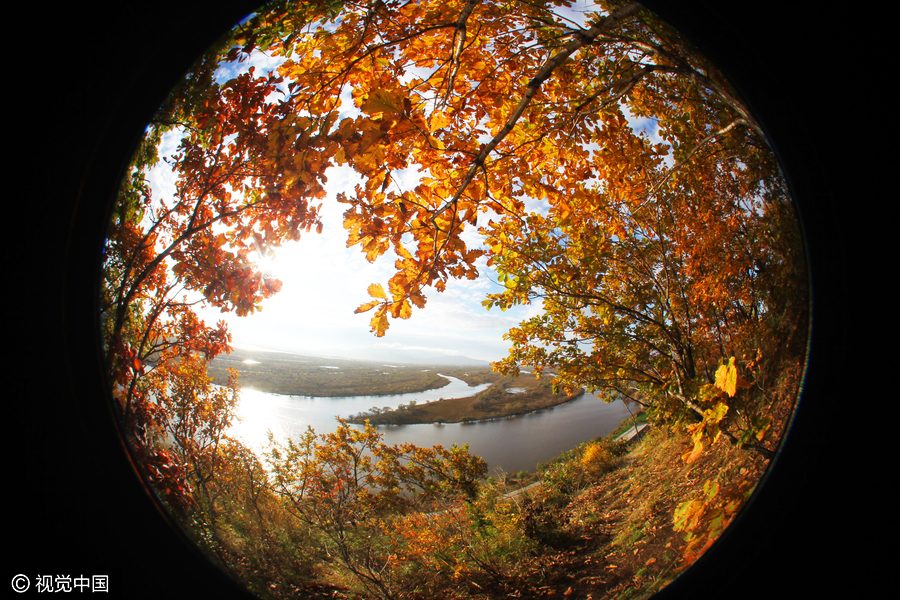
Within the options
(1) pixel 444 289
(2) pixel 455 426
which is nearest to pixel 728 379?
(1) pixel 444 289

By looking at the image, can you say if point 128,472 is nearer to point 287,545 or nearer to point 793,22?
point 287,545

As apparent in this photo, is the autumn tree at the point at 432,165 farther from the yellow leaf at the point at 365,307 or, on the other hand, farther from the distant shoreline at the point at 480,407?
the distant shoreline at the point at 480,407

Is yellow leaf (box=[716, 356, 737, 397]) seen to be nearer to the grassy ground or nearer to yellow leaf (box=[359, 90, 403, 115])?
the grassy ground

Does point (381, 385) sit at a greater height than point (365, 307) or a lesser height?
lesser

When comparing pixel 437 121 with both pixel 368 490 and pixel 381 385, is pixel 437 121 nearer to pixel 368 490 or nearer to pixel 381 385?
pixel 381 385

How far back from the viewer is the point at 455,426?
269 centimetres

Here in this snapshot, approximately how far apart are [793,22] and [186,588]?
297cm

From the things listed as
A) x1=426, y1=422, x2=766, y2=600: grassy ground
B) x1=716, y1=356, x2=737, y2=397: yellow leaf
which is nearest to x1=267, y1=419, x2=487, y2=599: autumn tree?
x1=426, y1=422, x2=766, y2=600: grassy ground

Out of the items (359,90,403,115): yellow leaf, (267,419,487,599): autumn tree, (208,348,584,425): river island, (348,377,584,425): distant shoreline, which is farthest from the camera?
(348,377,584,425): distant shoreline

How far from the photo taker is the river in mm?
1822

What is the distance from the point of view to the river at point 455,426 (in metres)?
1.82

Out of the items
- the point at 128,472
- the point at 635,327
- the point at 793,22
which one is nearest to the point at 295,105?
the point at 128,472

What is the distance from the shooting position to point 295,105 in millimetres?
1236

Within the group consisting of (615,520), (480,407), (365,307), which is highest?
(365,307)
